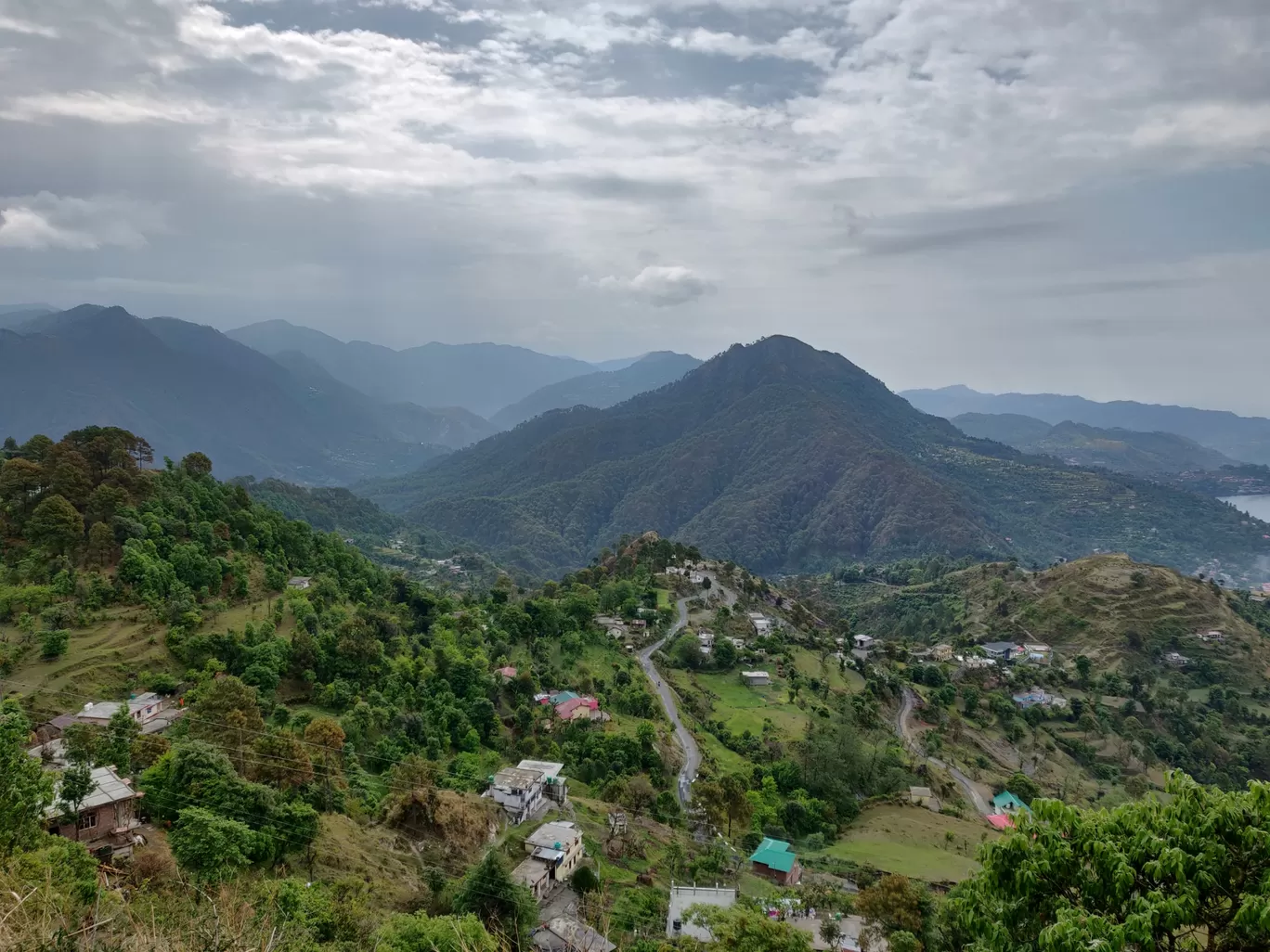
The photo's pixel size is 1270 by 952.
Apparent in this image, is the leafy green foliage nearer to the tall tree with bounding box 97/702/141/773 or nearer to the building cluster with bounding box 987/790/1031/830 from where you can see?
the tall tree with bounding box 97/702/141/773

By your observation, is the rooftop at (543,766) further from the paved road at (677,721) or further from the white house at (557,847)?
the paved road at (677,721)

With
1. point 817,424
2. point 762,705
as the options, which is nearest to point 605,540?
point 817,424

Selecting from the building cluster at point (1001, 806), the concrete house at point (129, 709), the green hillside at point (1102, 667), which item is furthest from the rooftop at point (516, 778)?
the green hillside at point (1102, 667)

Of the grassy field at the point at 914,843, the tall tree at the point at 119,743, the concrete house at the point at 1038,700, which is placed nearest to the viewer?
the tall tree at the point at 119,743

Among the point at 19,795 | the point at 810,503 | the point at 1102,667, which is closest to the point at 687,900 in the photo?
the point at 19,795

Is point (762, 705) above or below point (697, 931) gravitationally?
below

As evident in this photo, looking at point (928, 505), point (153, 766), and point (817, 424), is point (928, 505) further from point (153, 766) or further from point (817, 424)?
point (153, 766)
